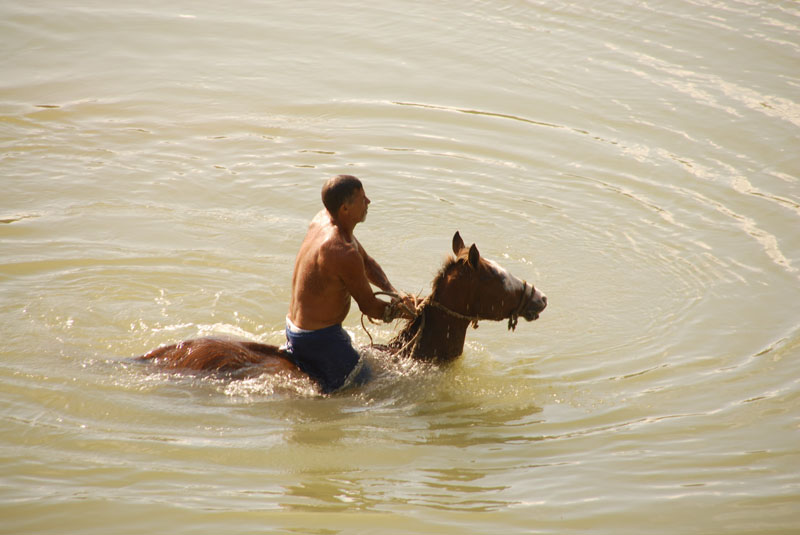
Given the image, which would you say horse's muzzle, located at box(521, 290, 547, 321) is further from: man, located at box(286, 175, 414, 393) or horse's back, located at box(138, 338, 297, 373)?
horse's back, located at box(138, 338, 297, 373)

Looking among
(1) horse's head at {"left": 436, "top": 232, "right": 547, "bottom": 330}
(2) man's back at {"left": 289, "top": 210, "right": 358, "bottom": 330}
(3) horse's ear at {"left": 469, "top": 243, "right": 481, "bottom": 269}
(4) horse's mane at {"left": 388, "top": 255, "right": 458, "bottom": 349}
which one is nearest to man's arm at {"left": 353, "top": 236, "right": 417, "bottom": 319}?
(4) horse's mane at {"left": 388, "top": 255, "right": 458, "bottom": 349}

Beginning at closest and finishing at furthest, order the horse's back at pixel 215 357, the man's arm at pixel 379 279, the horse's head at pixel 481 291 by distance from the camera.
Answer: the horse's back at pixel 215 357 → the horse's head at pixel 481 291 → the man's arm at pixel 379 279

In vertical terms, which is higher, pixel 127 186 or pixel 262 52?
pixel 262 52

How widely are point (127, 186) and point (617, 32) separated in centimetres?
850

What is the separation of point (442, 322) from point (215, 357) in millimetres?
1825

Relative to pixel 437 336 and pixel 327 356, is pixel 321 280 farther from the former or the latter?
pixel 437 336

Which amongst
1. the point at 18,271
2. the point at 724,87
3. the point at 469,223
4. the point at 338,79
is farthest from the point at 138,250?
the point at 724,87

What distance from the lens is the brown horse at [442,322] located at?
250 inches

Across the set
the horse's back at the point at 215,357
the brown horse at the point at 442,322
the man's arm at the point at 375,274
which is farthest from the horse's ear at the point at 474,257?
the horse's back at the point at 215,357

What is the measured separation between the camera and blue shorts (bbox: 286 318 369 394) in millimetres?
6351

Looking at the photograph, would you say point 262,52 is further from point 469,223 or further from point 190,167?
point 469,223

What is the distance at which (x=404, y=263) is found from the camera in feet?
29.5

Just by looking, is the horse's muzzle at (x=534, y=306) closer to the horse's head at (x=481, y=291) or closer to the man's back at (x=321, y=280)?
the horse's head at (x=481, y=291)

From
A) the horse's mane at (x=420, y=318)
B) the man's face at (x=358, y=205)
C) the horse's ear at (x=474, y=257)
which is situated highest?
the man's face at (x=358, y=205)
